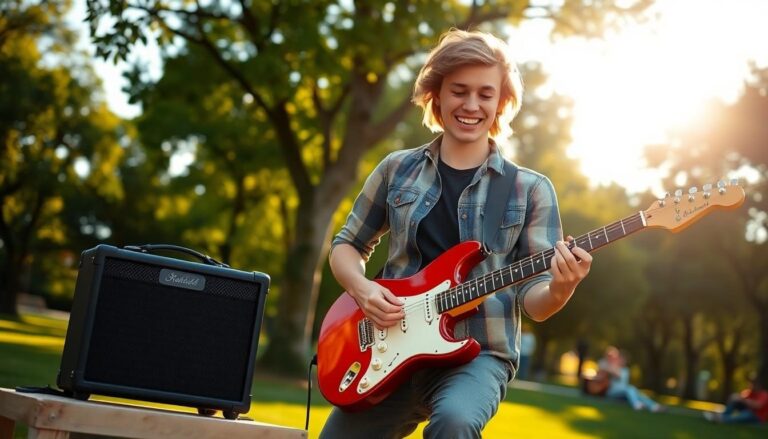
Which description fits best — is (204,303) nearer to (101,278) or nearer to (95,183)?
(101,278)

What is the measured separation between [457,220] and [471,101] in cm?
52

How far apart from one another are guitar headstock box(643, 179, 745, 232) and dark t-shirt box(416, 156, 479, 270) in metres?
0.82

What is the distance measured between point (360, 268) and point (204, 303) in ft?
2.38

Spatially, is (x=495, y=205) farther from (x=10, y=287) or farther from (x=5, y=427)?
(x=10, y=287)

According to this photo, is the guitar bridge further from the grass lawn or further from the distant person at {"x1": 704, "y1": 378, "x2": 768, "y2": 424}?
the distant person at {"x1": 704, "y1": 378, "x2": 768, "y2": 424}

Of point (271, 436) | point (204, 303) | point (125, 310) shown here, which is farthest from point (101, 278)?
point (271, 436)

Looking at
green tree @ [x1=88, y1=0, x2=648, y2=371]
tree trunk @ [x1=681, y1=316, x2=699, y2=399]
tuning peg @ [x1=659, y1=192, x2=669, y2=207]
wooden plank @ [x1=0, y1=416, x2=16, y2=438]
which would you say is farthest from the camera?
tree trunk @ [x1=681, y1=316, x2=699, y2=399]

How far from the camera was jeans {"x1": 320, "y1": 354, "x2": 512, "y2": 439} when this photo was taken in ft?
12.6

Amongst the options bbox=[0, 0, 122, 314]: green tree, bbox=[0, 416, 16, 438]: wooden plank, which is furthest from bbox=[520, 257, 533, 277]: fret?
bbox=[0, 0, 122, 314]: green tree

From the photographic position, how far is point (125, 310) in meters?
4.34

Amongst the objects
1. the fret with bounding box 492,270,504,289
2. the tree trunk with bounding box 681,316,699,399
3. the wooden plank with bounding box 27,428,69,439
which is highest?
the tree trunk with bounding box 681,316,699,399

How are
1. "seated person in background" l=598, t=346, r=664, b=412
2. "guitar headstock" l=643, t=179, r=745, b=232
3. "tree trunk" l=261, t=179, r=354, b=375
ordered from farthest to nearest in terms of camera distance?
1. "seated person in background" l=598, t=346, r=664, b=412
2. "tree trunk" l=261, t=179, r=354, b=375
3. "guitar headstock" l=643, t=179, r=745, b=232

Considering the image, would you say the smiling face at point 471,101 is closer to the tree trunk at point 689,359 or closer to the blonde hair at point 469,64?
the blonde hair at point 469,64

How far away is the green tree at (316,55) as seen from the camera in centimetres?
1716
